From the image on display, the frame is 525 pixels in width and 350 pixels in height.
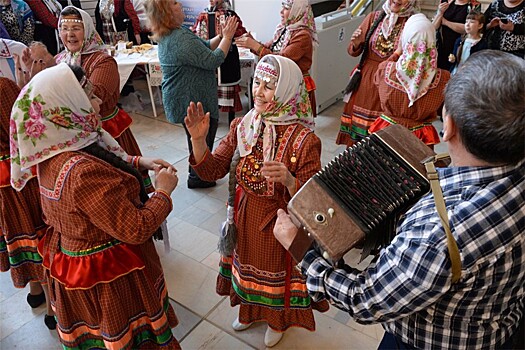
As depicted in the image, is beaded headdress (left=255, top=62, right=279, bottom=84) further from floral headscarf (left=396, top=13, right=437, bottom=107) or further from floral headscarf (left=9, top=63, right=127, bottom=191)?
floral headscarf (left=396, top=13, right=437, bottom=107)

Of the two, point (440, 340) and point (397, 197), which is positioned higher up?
point (397, 197)

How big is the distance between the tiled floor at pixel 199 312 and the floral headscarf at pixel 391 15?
171 cm

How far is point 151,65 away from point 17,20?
4.65 feet

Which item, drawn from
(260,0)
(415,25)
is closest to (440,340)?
(415,25)

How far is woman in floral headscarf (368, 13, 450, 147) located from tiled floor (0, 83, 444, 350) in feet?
2.97

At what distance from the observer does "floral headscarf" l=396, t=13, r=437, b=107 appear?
2.45 metres

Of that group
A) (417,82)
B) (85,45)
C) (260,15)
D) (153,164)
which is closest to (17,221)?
(153,164)

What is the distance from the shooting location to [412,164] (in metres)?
1.18

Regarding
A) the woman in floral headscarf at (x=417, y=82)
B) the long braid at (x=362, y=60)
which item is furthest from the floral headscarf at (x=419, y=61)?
the long braid at (x=362, y=60)

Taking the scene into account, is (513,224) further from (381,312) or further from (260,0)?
→ (260,0)

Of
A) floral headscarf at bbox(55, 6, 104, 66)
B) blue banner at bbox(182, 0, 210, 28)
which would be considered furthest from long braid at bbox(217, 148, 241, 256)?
blue banner at bbox(182, 0, 210, 28)

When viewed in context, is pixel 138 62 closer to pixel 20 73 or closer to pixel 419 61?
pixel 20 73

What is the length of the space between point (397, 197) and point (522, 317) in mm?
523

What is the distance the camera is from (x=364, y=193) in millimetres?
1187
